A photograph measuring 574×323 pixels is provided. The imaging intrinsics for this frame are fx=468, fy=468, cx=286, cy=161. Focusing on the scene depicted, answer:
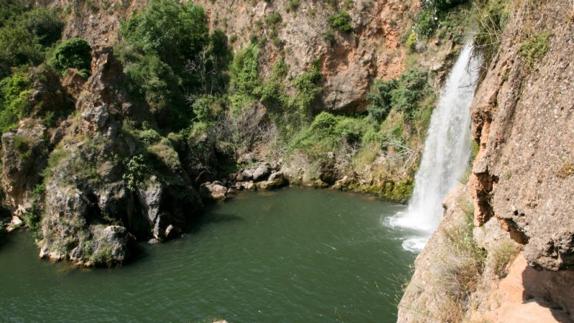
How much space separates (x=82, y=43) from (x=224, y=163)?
1688 cm

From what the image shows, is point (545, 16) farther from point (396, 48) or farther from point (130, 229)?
point (396, 48)

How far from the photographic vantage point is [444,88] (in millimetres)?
28578

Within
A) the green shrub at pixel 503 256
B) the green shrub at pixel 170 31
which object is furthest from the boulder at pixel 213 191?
the green shrub at pixel 503 256

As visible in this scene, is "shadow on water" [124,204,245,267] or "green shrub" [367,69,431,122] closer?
"shadow on water" [124,204,245,267]

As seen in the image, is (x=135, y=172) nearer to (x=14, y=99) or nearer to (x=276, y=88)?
(x=14, y=99)

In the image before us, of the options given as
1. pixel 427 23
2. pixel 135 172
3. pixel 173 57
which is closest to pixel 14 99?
pixel 135 172

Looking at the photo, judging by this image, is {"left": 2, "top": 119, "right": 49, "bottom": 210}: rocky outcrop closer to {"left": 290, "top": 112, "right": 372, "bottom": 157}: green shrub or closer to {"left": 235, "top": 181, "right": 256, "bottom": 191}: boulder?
{"left": 235, "top": 181, "right": 256, "bottom": 191}: boulder

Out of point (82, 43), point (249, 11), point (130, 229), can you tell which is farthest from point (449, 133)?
point (82, 43)

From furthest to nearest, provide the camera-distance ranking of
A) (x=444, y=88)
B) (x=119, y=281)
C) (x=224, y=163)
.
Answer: (x=224, y=163) → (x=444, y=88) → (x=119, y=281)

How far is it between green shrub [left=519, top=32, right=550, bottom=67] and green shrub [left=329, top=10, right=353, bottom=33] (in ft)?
109

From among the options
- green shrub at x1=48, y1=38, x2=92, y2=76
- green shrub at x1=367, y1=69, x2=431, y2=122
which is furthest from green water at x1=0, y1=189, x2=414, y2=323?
green shrub at x1=48, y1=38, x2=92, y2=76

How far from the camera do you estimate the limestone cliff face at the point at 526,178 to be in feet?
16.1

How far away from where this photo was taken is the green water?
17562 millimetres

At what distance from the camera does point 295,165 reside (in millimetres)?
36719
